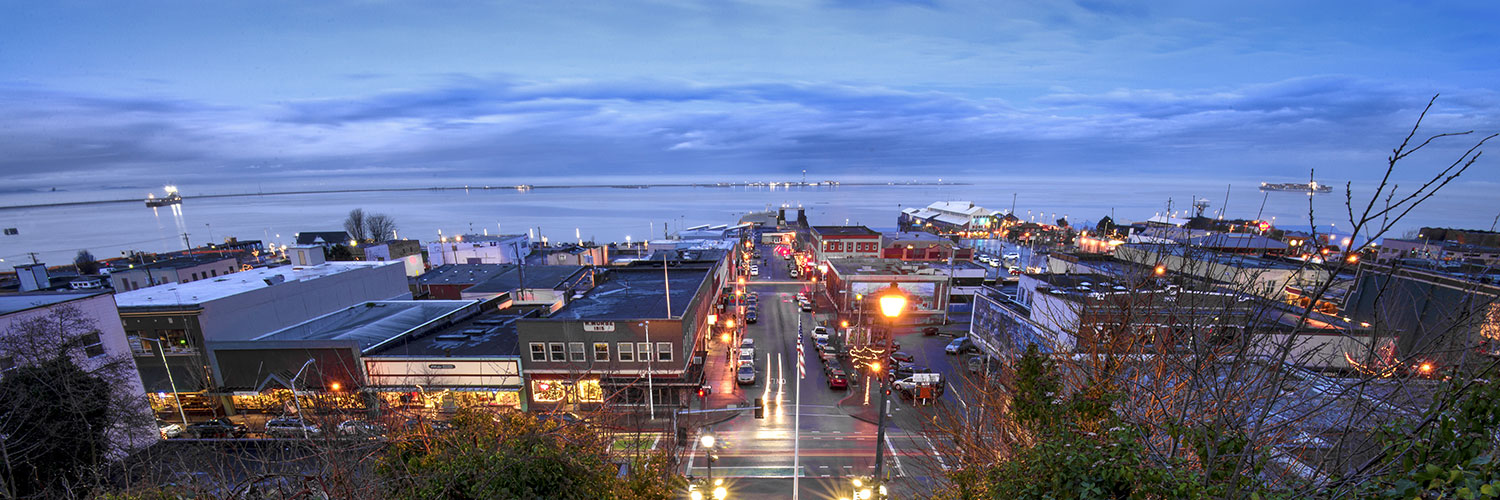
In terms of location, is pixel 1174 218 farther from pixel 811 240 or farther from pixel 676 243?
pixel 676 243

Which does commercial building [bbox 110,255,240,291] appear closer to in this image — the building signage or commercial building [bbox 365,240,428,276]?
commercial building [bbox 365,240,428,276]

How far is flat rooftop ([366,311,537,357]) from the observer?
75.0 ft

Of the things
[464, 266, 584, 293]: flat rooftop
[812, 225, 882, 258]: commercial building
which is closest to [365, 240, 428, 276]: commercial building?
[464, 266, 584, 293]: flat rooftop

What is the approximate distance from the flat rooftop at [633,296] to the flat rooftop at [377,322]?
7.83m

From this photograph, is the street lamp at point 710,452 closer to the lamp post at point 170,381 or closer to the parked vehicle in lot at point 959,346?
the parked vehicle in lot at point 959,346

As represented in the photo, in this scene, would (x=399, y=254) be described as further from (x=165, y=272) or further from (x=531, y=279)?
(x=531, y=279)

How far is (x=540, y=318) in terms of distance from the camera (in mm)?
22844

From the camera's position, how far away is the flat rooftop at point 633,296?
24.2m

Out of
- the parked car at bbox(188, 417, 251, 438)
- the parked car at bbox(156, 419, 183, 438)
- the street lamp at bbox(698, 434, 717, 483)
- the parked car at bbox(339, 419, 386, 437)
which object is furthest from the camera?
the parked car at bbox(156, 419, 183, 438)

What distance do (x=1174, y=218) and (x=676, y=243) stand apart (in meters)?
102

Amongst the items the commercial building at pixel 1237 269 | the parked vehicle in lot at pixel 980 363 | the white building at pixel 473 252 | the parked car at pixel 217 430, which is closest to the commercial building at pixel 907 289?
the parked vehicle in lot at pixel 980 363

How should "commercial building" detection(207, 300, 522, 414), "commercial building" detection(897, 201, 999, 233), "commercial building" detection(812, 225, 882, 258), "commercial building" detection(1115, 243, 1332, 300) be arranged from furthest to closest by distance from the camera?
"commercial building" detection(897, 201, 999, 233) < "commercial building" detection(812, 225, 882, 258) < "commercial building" detection(207, 300, 522, 414) < "commercial building" detection(1115, 243, 1332, 300)

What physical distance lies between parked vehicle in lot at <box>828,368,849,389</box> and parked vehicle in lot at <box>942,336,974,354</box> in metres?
8.30

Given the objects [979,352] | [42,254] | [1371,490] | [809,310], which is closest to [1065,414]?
[1371,490]
